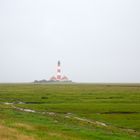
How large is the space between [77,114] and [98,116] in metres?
4.06

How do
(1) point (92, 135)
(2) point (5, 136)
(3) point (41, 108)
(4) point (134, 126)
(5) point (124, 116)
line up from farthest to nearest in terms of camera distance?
(3) point (41, 108) < (5) point (124, 116) < (4) point (134, 126) < (1) point (92, 135) < (2) point (5, 136)

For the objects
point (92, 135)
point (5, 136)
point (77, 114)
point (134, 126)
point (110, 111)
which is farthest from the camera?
point (110, 111)

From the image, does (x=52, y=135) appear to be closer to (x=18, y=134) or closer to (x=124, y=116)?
(x=18, y=134)

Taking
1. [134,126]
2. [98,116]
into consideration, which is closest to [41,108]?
[98,116]

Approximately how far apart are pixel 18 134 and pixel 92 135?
6255mm

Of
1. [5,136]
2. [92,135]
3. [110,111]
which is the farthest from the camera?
[110,111]

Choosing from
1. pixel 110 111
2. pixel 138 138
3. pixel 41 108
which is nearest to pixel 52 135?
pixel 138 138

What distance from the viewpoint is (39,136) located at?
2597 centimetres

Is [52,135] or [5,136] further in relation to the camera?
[52,135]

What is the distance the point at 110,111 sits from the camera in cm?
5250

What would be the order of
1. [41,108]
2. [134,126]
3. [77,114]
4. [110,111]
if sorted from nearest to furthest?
[134,126]
[77,114]
[110,111]
[41,108]

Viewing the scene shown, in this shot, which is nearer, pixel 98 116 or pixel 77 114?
pixel 98 116

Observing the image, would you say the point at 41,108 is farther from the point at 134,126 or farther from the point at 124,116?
the point at 134,126

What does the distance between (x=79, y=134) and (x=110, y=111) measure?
24198mm
